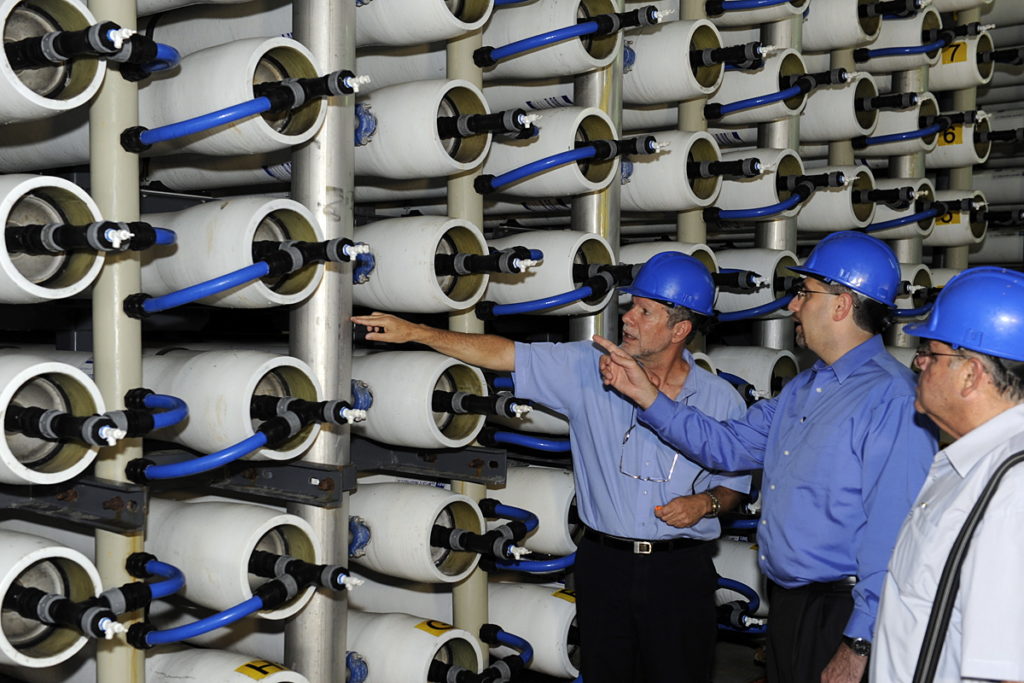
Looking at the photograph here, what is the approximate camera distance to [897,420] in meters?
2.17

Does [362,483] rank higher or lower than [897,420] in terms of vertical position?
lower

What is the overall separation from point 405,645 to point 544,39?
1327 mm

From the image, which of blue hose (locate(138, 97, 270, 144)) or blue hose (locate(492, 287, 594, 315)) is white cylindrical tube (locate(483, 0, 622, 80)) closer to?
blue hose (locate(492, 287, 594, 315))

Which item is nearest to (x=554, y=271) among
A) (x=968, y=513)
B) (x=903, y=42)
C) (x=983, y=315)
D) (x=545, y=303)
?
(x=545, y=303)

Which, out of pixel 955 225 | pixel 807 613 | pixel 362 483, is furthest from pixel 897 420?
pixel 955 225

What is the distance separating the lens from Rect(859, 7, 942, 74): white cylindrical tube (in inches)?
139

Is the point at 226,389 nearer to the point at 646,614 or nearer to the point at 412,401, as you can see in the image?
the point at 412,401

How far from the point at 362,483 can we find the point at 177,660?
2.11ft

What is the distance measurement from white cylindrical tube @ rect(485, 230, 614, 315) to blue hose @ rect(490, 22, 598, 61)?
1.41ft

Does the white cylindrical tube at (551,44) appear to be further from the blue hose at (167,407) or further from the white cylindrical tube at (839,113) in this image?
the blue hose at (167,407)

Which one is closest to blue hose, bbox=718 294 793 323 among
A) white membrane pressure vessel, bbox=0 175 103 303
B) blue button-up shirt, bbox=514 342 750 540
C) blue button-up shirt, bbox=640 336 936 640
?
blue button-up shirt, bbox=514 342 750 540

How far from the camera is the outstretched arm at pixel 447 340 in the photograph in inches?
91.0

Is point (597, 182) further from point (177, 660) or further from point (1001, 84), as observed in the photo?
point (1001, 84)

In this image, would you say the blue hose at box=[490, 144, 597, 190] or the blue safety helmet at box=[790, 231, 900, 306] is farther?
the blue hose at box=[490, 144, 597, 190]
